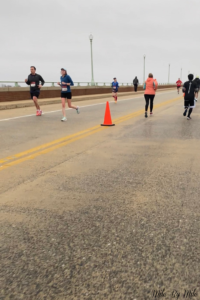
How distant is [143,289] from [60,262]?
0.67 metres

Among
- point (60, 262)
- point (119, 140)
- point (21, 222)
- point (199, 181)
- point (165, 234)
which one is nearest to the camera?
point (60, 262)

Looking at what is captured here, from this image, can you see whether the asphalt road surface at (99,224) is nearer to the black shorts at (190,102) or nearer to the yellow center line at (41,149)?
the yellow center line at (41,149)

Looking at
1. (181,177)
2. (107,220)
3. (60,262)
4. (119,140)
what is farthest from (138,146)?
(60,262)

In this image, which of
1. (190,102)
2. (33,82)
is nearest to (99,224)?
(190,102)

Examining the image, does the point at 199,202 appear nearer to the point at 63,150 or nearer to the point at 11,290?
the point at 11,290

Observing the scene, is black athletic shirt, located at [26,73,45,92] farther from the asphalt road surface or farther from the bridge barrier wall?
the asphalt road surface

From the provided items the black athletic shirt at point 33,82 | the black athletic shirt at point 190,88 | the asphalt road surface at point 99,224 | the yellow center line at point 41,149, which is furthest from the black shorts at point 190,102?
the black athletic shirt at point 33,82

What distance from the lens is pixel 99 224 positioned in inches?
114

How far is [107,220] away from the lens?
2.98 meters

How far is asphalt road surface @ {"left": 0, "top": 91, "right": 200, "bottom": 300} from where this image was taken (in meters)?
2.06

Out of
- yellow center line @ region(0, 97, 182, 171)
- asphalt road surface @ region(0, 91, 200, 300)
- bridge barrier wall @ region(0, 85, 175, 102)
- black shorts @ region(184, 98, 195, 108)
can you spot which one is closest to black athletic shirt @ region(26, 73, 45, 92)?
yellow center line @ region(0, 97, 182, 171)

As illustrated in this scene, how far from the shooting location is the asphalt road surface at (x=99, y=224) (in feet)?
6.77

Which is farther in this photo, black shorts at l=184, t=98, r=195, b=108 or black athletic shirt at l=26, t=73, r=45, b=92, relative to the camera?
black athletic shirt at l=26, t=73, r=45, b=92

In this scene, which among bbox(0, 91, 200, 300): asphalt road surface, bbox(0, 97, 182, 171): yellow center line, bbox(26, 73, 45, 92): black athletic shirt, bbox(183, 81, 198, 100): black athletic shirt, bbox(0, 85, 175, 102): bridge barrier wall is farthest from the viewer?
bbox(0, 85, 175, 102): bridge barrier wall
